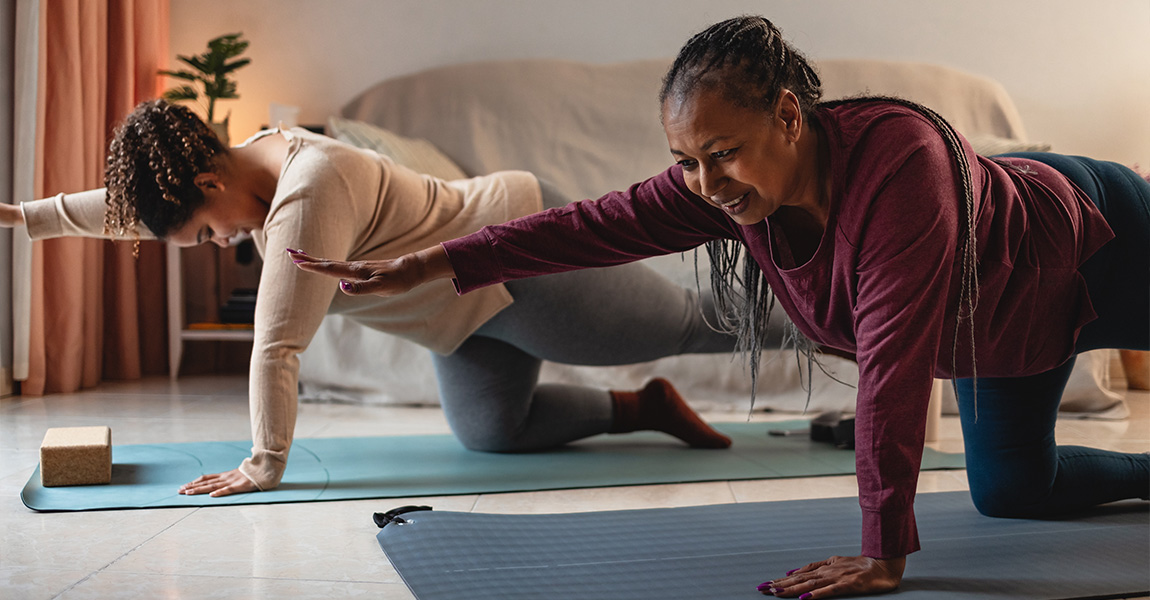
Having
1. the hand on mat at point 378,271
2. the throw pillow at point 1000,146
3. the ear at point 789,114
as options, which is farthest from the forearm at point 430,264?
the throw pillow at point 1000,146

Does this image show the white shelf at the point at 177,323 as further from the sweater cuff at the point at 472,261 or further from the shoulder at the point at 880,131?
the shoulder at the point at 880,131

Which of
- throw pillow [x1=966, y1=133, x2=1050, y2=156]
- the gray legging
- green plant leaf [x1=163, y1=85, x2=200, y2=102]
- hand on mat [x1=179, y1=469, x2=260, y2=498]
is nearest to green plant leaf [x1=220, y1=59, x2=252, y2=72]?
green plant leaf [x1=163, y1=85, x2=200, y2=102]

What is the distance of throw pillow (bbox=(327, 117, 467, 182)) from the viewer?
2467 mm

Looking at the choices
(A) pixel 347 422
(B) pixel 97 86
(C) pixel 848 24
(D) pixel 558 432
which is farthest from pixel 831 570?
(B) pixel 97 86

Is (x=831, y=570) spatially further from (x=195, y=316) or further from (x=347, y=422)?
(x=195, y=316)

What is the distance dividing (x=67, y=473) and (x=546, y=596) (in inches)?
37.3

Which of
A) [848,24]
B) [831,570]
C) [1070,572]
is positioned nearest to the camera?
[831,570]

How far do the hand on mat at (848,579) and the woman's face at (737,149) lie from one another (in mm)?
375

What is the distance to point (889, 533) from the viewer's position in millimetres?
890

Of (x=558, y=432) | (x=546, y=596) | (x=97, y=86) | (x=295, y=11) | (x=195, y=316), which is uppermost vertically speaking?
(x=295, y=11)

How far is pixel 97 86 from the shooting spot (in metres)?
2.61

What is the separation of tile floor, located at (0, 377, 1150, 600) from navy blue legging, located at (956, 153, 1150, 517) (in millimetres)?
252

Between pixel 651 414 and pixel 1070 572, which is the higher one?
pixel 1070 572

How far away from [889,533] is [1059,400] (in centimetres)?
55
